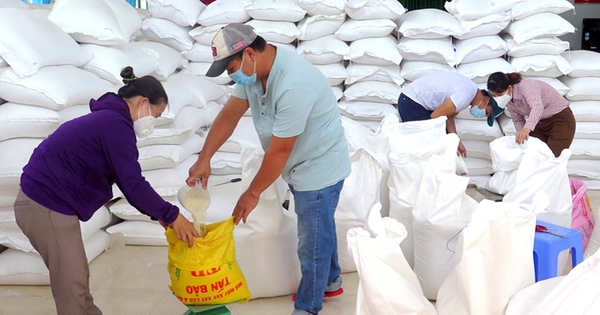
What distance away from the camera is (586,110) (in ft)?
Result: 12.4

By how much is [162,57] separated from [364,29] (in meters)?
1.31

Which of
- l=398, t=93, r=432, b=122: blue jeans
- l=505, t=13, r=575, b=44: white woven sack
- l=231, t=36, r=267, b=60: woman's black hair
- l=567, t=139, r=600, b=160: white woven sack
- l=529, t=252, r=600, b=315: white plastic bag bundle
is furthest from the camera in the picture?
l=567, t=139, r=600, b=160: white woven sack

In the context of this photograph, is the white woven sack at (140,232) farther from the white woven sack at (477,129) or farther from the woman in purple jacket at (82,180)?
the white woven sack at (477,129)

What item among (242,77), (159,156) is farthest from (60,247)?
(159,156)

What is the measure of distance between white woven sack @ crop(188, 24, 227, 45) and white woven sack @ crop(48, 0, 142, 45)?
0.78 meters

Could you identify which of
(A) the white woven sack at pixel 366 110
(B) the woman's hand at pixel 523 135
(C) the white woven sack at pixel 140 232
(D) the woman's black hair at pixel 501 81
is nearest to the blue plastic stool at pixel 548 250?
(B) the woman's hand at pixel 523 135

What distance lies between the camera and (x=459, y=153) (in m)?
3.49

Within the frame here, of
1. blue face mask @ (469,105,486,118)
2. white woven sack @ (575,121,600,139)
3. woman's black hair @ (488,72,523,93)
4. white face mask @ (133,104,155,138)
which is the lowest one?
white woven sack @ (575,121,600,139)

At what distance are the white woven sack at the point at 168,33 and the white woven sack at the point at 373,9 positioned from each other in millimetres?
1091

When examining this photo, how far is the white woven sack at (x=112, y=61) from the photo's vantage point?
2.79 metres

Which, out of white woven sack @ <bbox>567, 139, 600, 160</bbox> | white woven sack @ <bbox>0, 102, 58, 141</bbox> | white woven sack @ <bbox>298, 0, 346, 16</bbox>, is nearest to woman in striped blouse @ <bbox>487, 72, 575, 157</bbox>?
white woven sack @ <bbox>567, 139, 600, 160</bbox>

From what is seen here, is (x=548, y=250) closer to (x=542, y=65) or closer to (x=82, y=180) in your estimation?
(x=82, y=180)

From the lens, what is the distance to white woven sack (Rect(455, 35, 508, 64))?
371 centimetres

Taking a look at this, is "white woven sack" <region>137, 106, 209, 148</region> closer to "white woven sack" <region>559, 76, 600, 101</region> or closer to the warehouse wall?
"white woven sack" <region>559, 76, 600, 101</region>
